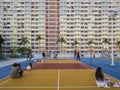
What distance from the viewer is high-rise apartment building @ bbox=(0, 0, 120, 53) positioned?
130 metres

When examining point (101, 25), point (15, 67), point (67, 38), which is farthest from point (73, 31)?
point (15, 67)

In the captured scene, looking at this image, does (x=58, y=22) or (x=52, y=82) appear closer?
(x=52, y=82)

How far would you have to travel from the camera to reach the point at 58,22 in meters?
132

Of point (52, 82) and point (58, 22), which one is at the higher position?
point (58, 22)

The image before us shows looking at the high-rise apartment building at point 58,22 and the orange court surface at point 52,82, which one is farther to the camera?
the high-rise apartment building at point 58,22

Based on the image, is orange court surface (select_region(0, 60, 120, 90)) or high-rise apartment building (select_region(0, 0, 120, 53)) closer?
orange court surface (select_region(0, 60, 120, 90))

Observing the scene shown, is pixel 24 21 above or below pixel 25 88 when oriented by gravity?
above

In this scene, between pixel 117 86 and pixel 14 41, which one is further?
pixel 14 41

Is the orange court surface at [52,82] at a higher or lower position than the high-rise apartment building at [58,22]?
lower

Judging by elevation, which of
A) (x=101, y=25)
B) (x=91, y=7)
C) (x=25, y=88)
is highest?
(x=91, y=7)

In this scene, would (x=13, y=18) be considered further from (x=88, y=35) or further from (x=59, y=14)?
(x=88, y=35)

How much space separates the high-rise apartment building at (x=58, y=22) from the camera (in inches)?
5128

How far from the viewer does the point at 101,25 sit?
131 metres

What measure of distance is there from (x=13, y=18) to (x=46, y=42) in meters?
19.8
